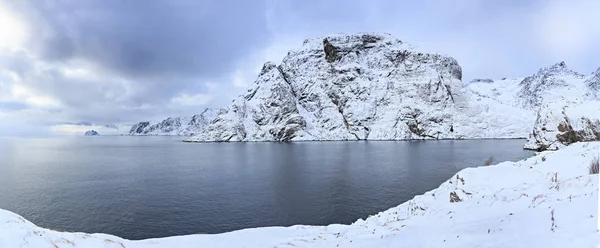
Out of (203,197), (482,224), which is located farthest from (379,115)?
(482,224)

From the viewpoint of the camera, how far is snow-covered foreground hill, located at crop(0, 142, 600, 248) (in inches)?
291

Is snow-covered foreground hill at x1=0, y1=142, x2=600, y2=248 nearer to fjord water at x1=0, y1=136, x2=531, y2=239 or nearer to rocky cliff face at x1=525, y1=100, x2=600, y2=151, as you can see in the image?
fjord water at x1=0, y1=136, x2=531, y2=239

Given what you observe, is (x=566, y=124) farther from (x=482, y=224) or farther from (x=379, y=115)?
(x=379, y=115)

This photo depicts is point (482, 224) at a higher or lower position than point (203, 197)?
higher

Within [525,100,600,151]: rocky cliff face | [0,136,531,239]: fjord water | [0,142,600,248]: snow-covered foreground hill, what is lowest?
[0,136,531,239]: fjord water

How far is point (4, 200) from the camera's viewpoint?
36.2 metres

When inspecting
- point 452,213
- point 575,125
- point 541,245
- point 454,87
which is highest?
point 454,87

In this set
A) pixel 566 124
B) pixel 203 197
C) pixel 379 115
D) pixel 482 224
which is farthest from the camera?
pixel 379 115

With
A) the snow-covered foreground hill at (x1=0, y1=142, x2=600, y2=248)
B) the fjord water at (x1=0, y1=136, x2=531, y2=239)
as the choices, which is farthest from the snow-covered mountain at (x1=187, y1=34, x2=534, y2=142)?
the snow-covered foreground hill at (x1=0, y1=142, x2=600, y2=248)

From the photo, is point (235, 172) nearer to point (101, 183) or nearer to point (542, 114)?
point (101, 183)

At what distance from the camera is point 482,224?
32.1ft

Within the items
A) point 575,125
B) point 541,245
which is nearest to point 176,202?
point 541,245

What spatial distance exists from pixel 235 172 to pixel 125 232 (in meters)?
31.7

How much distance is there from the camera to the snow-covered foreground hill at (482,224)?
7.39 meters
